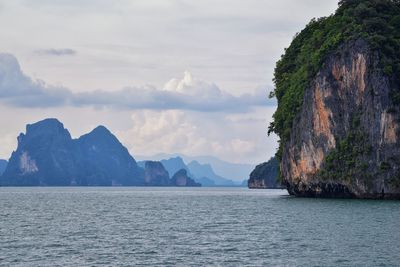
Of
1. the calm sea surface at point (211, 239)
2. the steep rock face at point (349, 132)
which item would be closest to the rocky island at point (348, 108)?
the steep rock face at point (349, 132)

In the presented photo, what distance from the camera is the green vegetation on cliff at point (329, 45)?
103 metres

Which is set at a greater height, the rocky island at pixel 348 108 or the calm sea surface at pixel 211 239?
the rocky island at pixel 348 108

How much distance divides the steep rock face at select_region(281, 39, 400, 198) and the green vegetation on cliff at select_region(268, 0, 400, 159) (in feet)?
5.12

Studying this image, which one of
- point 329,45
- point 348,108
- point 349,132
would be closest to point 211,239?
point 349,132

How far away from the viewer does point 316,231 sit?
192 ft

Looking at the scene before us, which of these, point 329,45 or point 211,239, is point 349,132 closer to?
point 329,45

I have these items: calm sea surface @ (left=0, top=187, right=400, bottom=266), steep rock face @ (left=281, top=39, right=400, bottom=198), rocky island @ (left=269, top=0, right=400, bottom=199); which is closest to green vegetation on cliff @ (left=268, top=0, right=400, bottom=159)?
rocky island @ (left=269, top=0, right=400, bottom=199)

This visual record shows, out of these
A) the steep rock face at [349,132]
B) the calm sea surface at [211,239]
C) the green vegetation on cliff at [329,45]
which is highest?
the green vegetation on cliff at [329,45]

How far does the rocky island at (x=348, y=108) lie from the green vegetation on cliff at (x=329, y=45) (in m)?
0.16

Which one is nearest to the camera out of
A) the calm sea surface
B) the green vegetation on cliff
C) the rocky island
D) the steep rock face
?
the calm sea surface

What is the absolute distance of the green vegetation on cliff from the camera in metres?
103

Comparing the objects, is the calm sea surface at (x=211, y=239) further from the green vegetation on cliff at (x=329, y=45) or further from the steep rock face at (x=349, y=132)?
the green vegetation on cliff at (x=329, y=45)

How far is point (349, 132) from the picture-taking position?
104875 mm

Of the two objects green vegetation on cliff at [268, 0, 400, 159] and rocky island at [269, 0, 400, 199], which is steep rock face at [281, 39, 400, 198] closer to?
rocky island at [269, 0, 400, 199]
